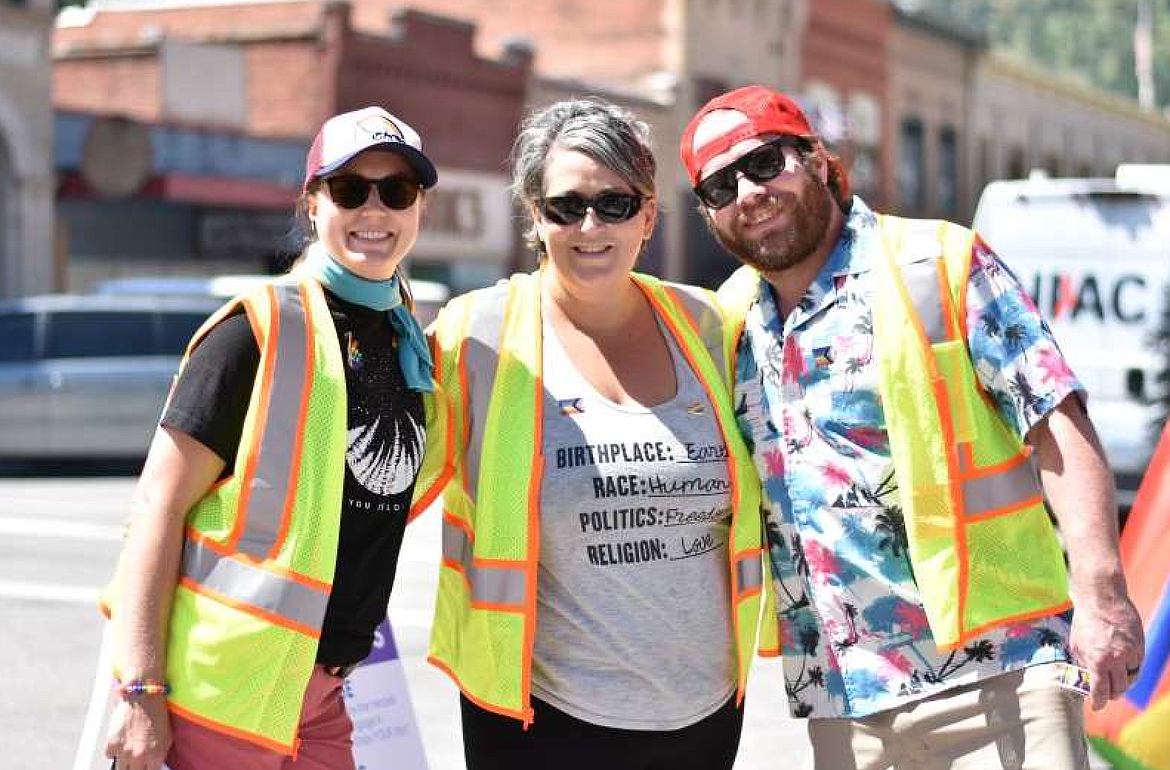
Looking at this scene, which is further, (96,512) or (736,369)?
(96,512)

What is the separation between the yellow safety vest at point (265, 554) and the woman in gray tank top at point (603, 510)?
1.54 ft

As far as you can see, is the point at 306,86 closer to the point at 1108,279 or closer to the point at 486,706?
the point at 1108,279

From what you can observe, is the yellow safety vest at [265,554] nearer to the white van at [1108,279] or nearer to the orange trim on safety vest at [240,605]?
the orange trim on safety vest at [240,605]

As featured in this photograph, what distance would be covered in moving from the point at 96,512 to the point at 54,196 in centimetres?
1161

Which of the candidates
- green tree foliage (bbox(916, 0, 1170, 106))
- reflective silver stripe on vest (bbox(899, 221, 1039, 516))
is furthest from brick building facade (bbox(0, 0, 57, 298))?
green tree foliage (bbox(916, 0, 1170, 106))

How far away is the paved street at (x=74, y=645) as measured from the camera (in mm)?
7035

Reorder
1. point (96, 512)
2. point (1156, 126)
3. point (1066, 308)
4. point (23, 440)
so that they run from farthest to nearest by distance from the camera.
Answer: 1. point (1156, 126)
2. point (23, 440)
3. point (96, 512)
4. point (1066, 308)

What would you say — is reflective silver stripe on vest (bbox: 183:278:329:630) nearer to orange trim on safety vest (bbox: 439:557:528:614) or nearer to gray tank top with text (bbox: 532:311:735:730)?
orange trim on safety vest (bbox: 439:557:528:614)

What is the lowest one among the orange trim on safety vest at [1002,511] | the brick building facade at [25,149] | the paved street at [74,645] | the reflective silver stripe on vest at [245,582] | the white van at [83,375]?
the paved street at [74,645]

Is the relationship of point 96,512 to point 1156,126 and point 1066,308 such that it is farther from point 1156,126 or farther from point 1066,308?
point 1156,126

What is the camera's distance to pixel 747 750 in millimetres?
7000

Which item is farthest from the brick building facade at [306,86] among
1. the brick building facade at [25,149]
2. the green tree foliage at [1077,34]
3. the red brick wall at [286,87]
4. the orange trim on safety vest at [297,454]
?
the green tree foliage at [1077,34]

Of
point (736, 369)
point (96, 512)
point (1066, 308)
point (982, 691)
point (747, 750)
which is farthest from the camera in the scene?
point (96, 512)

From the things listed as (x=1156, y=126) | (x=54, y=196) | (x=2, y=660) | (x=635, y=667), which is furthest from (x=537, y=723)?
(x=1156, y=126)
